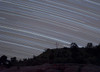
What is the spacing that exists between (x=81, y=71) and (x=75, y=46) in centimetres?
1188

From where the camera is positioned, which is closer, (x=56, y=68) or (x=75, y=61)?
(x=56, y=68)

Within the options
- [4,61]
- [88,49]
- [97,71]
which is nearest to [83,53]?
[88,49]

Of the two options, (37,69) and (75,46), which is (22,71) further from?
(75,46)

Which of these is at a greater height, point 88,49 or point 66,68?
point 88,49

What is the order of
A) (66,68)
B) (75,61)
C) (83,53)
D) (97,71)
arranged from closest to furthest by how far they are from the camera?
(97,71)
(66,68)
(75,61)
(83,53)

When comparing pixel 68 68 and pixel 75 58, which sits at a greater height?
pixel 75 58

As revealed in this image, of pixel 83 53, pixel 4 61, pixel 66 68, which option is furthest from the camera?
pixel 4 61

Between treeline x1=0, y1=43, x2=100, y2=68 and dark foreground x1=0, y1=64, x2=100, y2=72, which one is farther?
treeline x1=0, y1=43, x2=100, y2=68

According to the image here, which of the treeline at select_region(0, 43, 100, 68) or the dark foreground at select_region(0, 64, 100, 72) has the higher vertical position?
the treeline at select_region(0, 43, 100, 68)

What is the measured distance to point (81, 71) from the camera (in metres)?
19.2

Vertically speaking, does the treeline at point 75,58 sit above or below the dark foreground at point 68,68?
above

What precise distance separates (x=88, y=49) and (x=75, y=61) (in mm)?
5470

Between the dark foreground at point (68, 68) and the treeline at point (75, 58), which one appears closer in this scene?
the dark foreground at point (68, 68)

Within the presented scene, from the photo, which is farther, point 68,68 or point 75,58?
point 75,58
